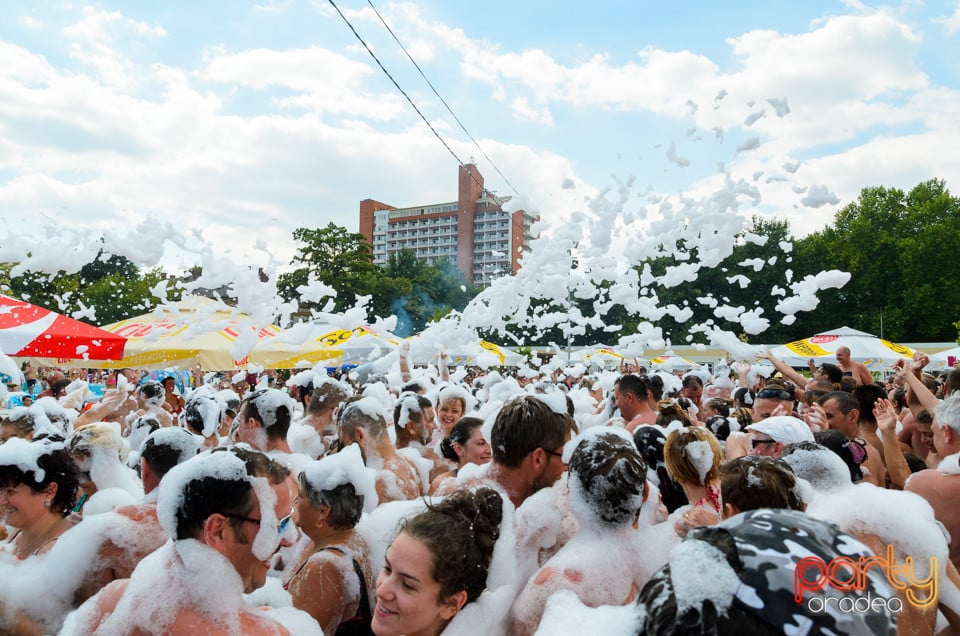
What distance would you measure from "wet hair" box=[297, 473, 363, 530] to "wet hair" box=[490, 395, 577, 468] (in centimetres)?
69

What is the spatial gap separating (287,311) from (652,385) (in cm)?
467

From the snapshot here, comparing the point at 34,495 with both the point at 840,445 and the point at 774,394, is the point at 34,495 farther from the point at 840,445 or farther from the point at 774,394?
the point at 774,394

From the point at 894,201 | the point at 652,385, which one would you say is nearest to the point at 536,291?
the point at 652,385

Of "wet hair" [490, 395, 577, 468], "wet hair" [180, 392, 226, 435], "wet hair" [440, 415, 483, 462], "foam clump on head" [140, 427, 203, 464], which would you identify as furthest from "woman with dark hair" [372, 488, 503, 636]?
"wet hair" [180, 392, 226, 435]

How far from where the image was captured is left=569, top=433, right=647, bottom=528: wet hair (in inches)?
87.0

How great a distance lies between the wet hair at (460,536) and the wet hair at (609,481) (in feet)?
1.10

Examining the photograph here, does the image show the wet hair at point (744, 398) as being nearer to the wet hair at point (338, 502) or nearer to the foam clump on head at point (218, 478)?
the wet hair at point (338, 502)

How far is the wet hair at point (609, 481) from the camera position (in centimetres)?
221

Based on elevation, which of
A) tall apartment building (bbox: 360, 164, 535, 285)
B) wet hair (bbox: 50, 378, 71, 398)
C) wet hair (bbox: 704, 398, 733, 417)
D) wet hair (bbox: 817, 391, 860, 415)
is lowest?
wet hair (bbox: 50, 378, 71, 398)

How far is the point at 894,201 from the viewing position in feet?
131

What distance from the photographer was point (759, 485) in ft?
7.50

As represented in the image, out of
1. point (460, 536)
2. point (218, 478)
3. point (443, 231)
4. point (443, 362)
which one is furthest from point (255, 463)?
point (443, 231)

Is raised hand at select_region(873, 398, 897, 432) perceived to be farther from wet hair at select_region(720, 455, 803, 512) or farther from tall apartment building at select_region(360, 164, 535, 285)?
tall apartment building at select_region(360, 164, 535, 285)

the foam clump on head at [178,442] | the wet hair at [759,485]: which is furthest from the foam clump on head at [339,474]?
the wet hair at [759,485]
